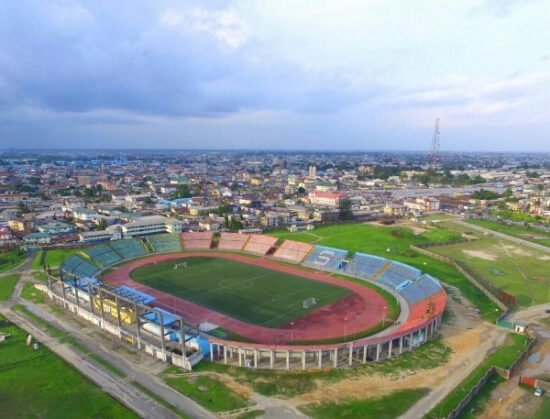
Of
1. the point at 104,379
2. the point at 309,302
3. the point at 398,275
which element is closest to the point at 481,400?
the point at 309,302

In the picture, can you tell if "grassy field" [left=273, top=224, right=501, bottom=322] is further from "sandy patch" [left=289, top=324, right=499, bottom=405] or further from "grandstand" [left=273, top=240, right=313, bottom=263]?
"sandy patch" [left=289, top=324, right=499, bottom=405]

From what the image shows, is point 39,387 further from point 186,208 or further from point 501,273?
point 186,208

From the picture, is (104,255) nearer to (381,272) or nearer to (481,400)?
(381,272)

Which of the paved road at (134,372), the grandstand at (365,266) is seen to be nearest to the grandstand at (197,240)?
the grandstand at (365,266)

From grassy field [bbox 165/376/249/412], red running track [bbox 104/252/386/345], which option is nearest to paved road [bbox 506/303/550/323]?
red running track [bbox 104/252/386/345]

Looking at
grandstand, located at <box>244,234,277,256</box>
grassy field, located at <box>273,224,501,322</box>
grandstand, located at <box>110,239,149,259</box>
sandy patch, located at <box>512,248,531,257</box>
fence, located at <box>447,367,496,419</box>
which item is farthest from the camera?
grandstand, located at <box>244,234,277,256</box>

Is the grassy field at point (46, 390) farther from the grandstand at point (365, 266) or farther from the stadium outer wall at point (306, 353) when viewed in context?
the grandstand at point (365, 266)
